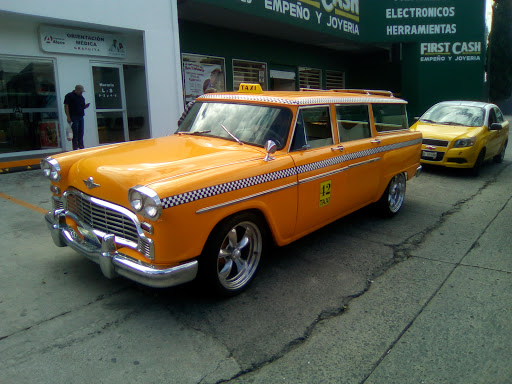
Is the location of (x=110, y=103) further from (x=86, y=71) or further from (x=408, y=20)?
(x=408, y=20)

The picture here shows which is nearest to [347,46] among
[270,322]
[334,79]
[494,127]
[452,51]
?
[334,79]

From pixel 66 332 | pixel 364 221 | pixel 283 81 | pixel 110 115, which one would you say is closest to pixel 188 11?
pixel 110 115

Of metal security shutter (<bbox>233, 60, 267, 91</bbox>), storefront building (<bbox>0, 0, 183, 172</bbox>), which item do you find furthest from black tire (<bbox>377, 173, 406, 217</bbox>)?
metal security shutter (<bbox>233, 60, 267, 91</bbox>)

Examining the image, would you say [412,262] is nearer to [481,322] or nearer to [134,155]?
[481,322]

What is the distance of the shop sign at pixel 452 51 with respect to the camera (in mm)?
17719

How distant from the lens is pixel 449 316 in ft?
11.4

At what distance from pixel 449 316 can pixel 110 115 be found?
9.43m

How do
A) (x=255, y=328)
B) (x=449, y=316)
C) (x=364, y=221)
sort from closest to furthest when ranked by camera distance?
(x=255, y=328), (x=449, y=316), (x=364, y=221)

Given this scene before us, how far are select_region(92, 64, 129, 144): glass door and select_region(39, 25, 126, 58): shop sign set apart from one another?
0.38 metres

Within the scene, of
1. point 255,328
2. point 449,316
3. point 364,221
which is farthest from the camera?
point 364,221

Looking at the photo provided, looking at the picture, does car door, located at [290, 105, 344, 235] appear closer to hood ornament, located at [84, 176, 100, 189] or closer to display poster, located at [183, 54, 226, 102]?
hood ornament, located at [84, 176, 100, 189]

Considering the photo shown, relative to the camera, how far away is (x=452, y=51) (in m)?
17.8

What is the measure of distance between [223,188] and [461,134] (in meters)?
7.78

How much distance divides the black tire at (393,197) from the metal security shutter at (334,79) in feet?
43.7
